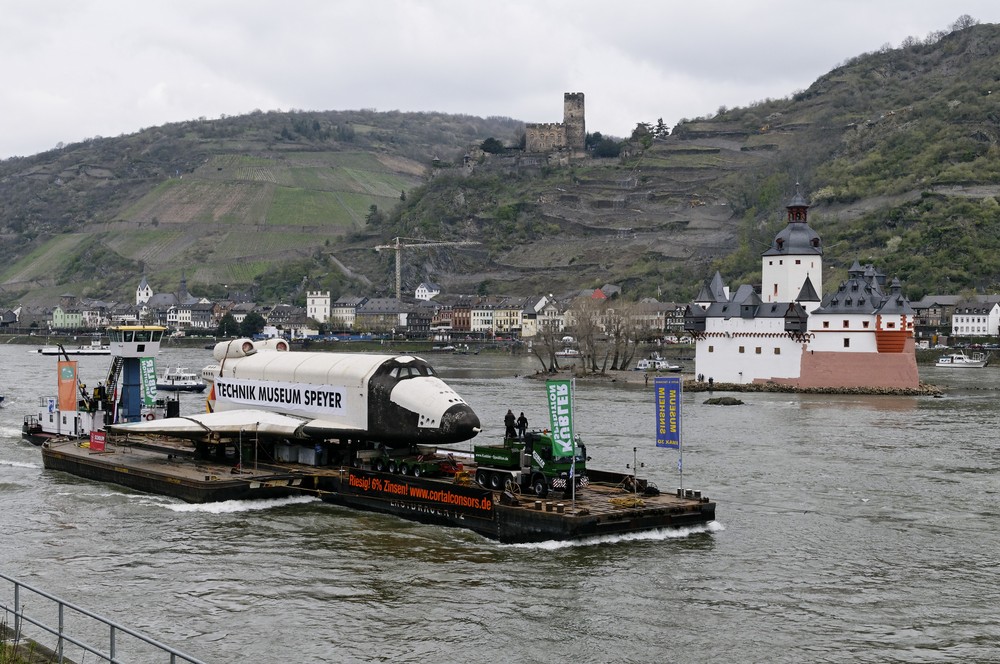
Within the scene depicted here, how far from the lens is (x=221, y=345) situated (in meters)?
43.9

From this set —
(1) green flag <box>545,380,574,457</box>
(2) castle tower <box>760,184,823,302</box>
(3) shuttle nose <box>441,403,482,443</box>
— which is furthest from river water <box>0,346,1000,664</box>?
(2) castle tower <box>760,184,823,302</box>

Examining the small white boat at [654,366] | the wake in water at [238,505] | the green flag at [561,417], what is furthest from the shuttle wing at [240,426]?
the small white boat at [654,366]

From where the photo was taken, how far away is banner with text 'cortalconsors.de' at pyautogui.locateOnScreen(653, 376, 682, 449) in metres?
31.9

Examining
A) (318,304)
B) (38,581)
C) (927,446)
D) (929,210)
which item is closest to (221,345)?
(38,581)

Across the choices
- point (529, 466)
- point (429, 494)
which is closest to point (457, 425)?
point (429, 494)

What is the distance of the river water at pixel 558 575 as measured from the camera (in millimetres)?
22984

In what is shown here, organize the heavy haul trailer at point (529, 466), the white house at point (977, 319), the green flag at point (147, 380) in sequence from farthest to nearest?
1. the white house at point (977, 319)
2. the green flag at point (147, 380)
3. the heavy haul trailer at point (529, 466)

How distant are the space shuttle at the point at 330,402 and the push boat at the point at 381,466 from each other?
0.17ft

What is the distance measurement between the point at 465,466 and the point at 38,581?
43.0 ft

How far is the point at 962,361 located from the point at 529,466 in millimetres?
96147

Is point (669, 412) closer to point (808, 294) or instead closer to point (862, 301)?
point (862, 301)

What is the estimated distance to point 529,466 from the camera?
104 ft

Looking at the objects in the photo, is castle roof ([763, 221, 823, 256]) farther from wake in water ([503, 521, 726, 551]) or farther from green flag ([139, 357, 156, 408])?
wake in water ([503, 521, 726, 551])

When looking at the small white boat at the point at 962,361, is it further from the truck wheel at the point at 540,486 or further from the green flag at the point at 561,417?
the green flag at the point at 561,417
